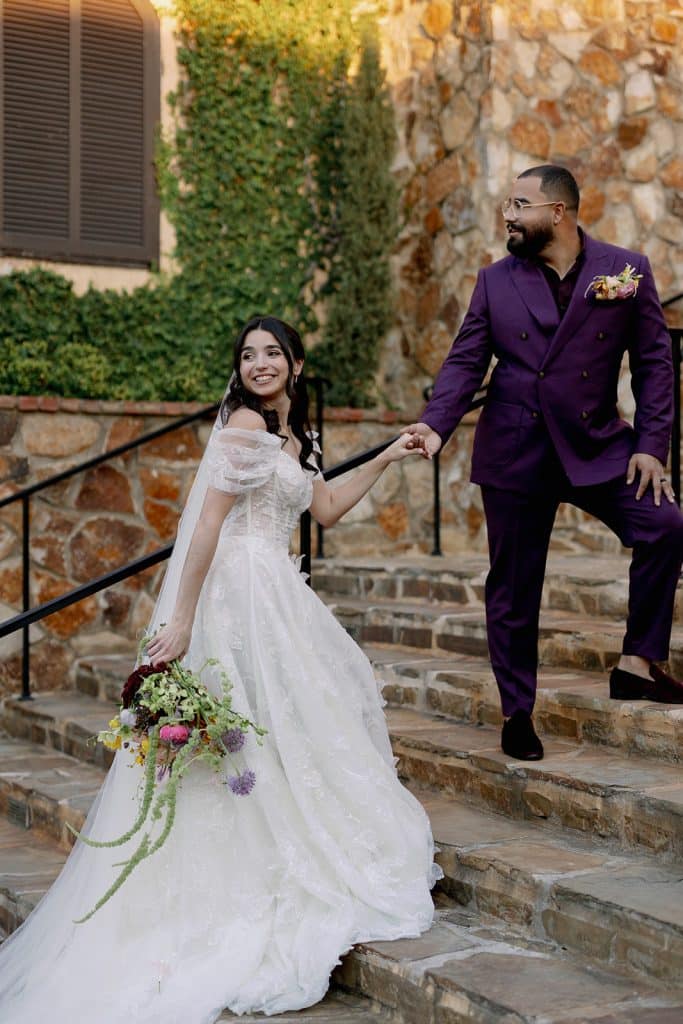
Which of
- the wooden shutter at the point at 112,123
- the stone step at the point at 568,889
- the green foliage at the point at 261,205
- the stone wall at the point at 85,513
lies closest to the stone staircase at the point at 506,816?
the stone step at the point at 568,889

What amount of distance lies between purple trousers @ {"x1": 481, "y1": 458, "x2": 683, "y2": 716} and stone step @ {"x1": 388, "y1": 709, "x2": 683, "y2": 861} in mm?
222

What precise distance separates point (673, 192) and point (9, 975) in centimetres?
633

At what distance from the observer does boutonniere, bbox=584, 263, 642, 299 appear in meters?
4.13

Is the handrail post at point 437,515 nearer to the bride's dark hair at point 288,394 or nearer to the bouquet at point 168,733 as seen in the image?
the bride's dark hair at point 288,394

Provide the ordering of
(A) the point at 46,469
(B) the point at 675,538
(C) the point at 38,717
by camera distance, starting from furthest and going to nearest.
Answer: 1. (A) the point at 46,469
2. (C) the point at 38,717
3. (B) the point at 675,538

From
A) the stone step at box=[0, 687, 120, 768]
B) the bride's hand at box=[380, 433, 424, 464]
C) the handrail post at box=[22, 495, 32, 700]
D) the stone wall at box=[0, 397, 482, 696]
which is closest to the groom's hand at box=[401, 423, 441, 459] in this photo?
the bride's hand at box=[380, 433, 424, 464]

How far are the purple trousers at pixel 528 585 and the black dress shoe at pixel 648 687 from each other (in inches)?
4.0

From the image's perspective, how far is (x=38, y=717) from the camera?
659cm

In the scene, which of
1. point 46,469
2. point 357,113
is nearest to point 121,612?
point 46,469

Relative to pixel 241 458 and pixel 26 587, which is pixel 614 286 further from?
pixel 26 587

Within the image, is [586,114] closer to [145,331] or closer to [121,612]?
[145,331]

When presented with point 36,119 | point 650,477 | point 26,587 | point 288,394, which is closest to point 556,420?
point 650,477

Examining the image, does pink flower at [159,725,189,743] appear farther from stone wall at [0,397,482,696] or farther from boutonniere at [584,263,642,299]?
stone wall at [0,397,482,696]

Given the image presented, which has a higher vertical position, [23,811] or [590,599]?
[590,599]
